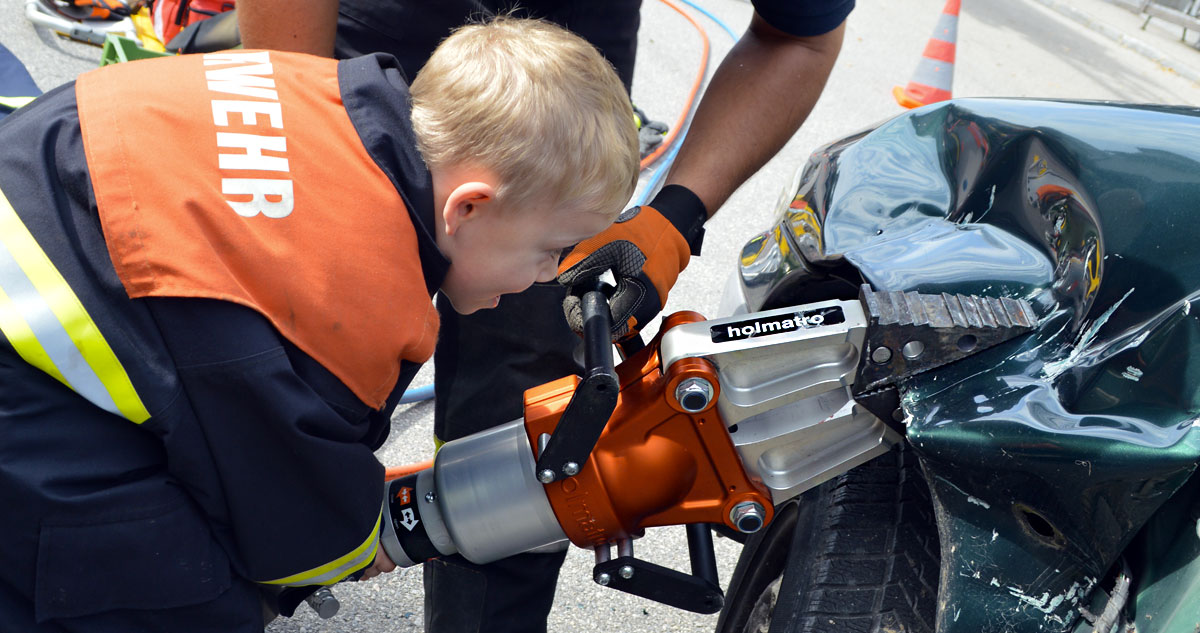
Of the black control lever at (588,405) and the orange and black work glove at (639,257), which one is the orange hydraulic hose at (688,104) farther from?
the black control lever at (588,405)

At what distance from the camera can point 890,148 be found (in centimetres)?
154

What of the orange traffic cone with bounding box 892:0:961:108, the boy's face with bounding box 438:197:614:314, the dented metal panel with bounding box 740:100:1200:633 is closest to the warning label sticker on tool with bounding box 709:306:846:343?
the dented metal panel with bounding box 740:100:1200:633

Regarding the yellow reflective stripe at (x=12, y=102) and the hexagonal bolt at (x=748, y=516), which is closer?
the hexagonal bolt at (x=748, y=516)

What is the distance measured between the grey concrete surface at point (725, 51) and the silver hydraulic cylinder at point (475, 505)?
56 cm

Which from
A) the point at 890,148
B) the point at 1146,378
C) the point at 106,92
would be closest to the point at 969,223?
the point at 890,148

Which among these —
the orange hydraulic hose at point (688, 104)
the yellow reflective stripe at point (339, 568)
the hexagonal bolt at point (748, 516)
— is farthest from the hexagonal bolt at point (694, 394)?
the orange hydraulic hose at point (688, 104)

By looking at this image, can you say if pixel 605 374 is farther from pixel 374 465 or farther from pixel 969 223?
pixel 969 223

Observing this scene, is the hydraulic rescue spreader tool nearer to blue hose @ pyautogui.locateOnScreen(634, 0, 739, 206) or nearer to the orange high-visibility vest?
the orange high-visibility vest

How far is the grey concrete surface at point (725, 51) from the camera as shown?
205cm

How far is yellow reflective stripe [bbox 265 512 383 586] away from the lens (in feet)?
4.22

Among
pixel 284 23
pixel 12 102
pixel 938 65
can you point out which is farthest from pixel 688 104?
pixel 12 102

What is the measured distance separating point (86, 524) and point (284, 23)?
836 millimetres

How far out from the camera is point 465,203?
46.9 inches

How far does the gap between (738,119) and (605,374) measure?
888 mm
